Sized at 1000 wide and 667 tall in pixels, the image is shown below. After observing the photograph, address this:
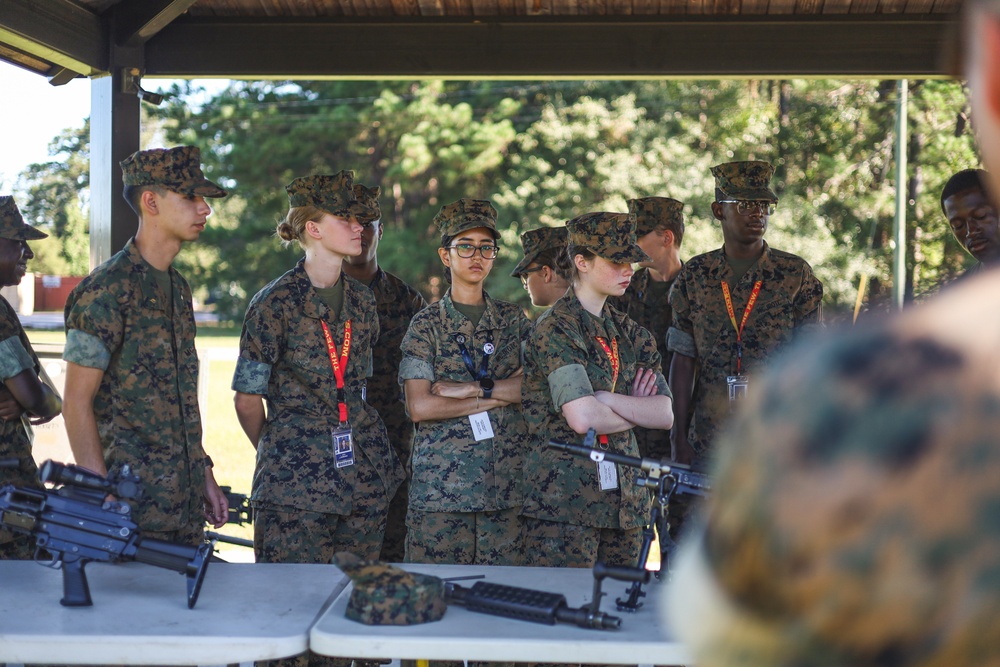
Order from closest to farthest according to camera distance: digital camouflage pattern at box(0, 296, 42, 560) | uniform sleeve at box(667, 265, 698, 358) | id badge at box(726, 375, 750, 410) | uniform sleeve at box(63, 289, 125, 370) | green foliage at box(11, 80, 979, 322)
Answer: uniform sleeve at box(63, 289, 125, 370), digital camouflage pattern at box(0, 296, 42, 560), id badge at box(726, 375, 750, 410), uniform sleeve at box(667, 265, 698, 358), green foliage at box(11, 80, 979, 322)

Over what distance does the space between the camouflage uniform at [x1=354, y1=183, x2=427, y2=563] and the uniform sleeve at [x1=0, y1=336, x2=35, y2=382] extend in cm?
163

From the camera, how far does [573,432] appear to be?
4.09 m

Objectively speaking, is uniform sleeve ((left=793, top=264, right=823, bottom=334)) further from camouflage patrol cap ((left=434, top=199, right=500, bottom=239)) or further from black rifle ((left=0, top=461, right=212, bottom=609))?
black rifle ((left=0, top=461, right=212, bottom=609))

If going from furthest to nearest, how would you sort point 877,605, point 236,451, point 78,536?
1. point 236,451
2. point 78,536
3. point 877,605

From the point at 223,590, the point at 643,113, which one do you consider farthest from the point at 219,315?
the point at 223,590

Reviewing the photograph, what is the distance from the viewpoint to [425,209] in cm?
2488

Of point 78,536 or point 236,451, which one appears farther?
point 236,451

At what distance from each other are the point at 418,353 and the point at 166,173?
48.2 inches

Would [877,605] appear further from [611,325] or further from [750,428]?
[611,325]

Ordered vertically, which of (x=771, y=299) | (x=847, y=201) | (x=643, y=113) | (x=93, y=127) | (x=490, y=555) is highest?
(x=643, y=113)

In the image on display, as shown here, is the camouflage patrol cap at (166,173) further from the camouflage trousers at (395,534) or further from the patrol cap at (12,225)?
the camouflage trousers at (395,534)

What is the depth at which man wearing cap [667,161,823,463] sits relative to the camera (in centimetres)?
489

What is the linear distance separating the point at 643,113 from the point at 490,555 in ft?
66.3

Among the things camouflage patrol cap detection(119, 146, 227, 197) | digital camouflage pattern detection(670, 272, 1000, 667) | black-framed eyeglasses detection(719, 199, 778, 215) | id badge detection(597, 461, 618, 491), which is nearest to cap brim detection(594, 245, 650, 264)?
id badge detection(597, 461, 618, 491)
